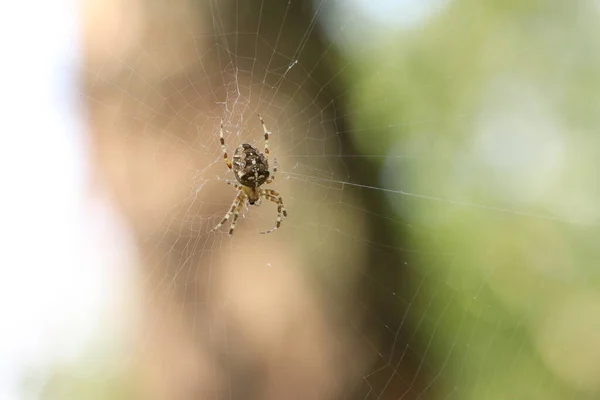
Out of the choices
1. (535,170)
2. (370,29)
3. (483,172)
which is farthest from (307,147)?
(535,170)

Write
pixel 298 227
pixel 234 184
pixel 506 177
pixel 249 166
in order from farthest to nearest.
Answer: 1. pixel 506 177
2. pixel 298 227
3. pixel 234 184
4. pixel 249 166

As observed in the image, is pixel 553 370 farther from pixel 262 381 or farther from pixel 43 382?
pixel 43 382

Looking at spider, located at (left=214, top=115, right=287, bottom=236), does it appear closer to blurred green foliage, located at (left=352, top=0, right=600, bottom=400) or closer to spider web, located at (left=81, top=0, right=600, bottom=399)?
spider web, located at (left=81, top=0, right=600, bottom=399)

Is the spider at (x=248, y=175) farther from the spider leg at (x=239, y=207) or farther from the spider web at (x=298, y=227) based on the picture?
the spider web at (x=298, y=227)

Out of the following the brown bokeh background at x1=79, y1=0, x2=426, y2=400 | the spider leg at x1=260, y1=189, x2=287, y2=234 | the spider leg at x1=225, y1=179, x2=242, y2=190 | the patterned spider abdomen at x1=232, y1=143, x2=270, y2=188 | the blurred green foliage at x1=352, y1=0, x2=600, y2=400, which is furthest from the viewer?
the blurred green foliage at x1=352, y1=0, x2=600, y2=400

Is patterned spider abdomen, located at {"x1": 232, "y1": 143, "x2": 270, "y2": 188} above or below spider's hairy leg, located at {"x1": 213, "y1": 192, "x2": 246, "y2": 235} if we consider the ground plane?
above

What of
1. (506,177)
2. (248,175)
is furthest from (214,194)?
(506,177)

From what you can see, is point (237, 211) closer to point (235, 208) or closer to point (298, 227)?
point (235, 208)

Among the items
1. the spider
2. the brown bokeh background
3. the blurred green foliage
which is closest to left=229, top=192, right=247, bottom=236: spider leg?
the spider
